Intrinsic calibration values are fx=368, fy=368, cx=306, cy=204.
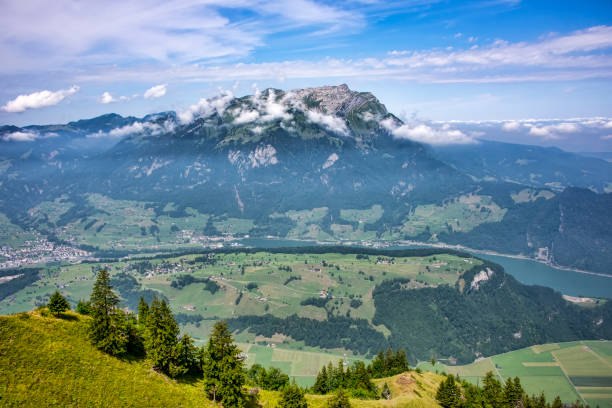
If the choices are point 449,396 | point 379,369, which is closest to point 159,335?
point 449,396

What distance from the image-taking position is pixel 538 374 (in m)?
166

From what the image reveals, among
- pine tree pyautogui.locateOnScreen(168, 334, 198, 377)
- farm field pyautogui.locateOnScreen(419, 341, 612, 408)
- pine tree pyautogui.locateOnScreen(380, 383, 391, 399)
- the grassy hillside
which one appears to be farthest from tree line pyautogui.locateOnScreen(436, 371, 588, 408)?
farm field pyautogui.locateOnScreen(419, 341, 612, 408)

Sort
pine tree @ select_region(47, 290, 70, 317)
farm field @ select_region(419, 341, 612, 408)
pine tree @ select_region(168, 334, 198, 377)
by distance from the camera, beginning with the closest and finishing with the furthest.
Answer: pine tree @ select_region(47, 290, 70, 317) → pine tree @ select_region(168, 334, 198, 377) → farm field @ select_region(419, 341, 612, 408)

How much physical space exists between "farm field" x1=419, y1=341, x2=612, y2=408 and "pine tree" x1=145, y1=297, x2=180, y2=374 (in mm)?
149632

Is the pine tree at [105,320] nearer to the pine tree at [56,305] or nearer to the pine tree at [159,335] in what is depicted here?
the pine tree at [159,335]

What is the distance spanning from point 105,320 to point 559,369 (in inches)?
7772

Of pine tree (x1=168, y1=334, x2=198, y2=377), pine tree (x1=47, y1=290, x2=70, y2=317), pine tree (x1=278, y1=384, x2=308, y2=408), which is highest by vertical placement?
pine tree (x1=47, y1=290, x2=70, y2=317)

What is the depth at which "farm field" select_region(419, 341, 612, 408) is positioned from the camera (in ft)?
498

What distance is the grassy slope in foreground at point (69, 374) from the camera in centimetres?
3944

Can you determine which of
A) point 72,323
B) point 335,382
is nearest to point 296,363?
point 335,382

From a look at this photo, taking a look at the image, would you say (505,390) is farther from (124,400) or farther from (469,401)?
(124,400)

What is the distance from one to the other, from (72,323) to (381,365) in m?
78.2

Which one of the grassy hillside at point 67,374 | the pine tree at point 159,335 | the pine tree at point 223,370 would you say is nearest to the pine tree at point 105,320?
the grassy hillside at point 67,374

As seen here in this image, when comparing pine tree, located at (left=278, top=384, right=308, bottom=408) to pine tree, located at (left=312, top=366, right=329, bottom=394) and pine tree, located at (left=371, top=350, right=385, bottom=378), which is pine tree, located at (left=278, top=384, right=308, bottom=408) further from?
pine tree, located at (left=371, top=350, right=385, bottom=378)
